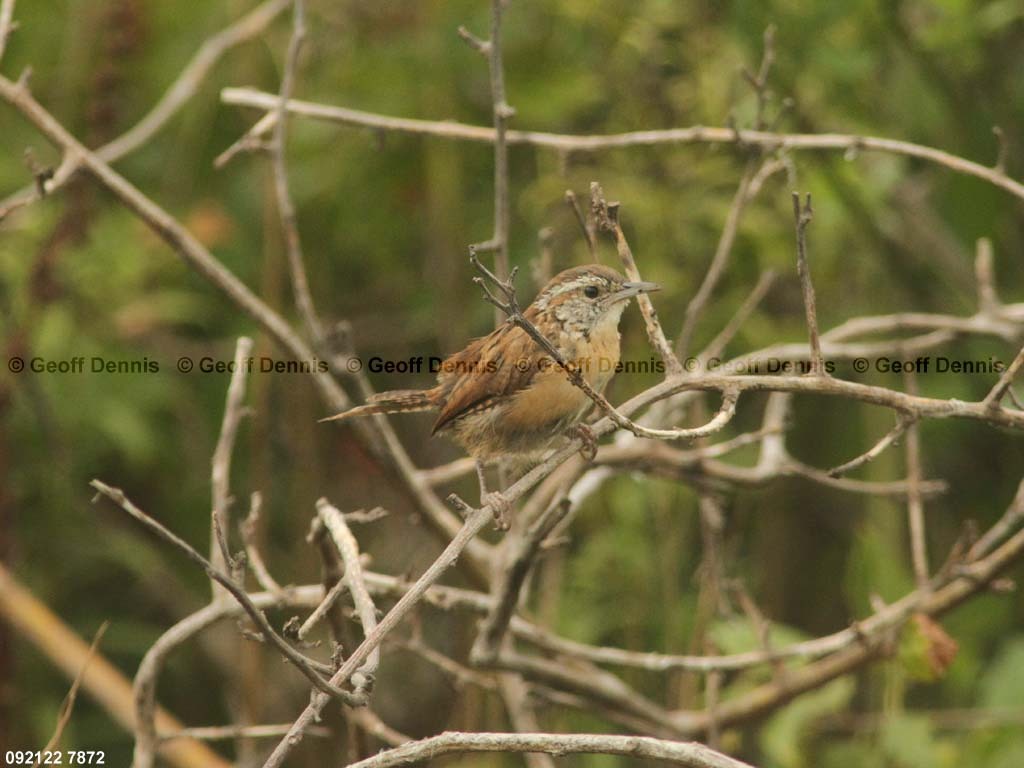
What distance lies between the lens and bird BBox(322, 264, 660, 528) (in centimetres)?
318

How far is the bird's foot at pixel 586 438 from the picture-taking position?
242 cm

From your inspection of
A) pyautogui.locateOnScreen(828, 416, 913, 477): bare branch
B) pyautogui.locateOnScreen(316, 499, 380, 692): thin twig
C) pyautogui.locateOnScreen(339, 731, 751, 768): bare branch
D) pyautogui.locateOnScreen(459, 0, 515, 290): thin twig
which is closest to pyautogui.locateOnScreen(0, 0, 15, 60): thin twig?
pyautogui.locateOnScreen(459, 0, 515, 290): thin twig

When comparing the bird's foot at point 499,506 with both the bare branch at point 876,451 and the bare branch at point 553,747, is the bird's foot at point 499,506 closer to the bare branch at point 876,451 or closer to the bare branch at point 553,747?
the bare branch at point 553,747

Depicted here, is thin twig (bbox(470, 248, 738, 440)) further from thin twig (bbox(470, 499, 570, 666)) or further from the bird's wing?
the bird's wing

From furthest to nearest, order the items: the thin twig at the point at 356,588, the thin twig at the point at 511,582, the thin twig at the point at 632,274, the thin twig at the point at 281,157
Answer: the thin twig at the point at 281,157
the thin twig at the point at 511,582
the thin twig at the point at 632,274
the thin twig at the point at 356,588

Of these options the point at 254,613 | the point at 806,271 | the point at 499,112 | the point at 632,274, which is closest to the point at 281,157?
the point at 499,112

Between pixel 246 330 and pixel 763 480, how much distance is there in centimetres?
251

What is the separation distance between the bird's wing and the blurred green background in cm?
119

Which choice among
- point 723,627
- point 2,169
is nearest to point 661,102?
point 723,627

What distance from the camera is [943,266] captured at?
4816mm

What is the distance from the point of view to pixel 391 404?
3.24 metres

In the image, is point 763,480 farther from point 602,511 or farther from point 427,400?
point 602,511

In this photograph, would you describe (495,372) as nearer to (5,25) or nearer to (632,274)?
(632,274)

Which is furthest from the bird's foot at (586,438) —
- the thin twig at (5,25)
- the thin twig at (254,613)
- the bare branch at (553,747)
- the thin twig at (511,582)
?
the thin twig at (5,25)
